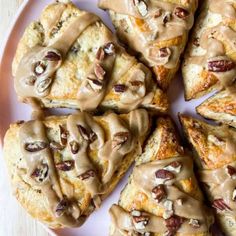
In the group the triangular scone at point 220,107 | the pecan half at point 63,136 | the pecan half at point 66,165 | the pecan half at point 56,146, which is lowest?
the triangular scone at point 220,107

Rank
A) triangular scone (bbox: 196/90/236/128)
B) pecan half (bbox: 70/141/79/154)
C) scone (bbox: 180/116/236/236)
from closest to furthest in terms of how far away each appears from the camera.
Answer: pecan half (bbox: 70/141/79/154) < scone (bbox: 180/116/236/236) < triangular scone (bbox: 196/90/236/128)

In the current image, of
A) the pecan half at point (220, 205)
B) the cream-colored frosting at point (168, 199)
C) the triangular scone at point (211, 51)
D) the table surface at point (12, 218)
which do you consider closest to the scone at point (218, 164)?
the pecan half at point (220, 205)

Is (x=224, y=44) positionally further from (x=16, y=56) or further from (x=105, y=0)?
(x=16, y=56)

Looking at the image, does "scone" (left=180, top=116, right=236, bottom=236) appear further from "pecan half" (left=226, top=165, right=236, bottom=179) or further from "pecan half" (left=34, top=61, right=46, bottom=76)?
"pecan half" (left=34, top=61, right=46, bottom=76)

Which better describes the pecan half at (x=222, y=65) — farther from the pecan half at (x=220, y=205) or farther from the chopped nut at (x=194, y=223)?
the chopped nut at (x=194, y=223)

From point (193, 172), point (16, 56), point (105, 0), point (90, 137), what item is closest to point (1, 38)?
point (16, 56)

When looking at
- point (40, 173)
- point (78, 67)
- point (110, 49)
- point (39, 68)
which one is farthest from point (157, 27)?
point (40, 173)

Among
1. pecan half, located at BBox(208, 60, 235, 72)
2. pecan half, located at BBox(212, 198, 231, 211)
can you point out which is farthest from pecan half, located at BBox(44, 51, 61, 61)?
pecan half, located at BBox(212, 198, 231, 211)
